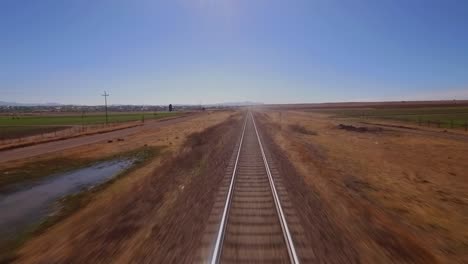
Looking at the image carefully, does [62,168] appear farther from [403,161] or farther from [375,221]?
[403,161]

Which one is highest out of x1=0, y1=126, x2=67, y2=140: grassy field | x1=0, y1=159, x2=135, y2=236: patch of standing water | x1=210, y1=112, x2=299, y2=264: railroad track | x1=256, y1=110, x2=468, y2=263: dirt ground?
x1=210, y1=112, x2=299, y2=264: railroad track

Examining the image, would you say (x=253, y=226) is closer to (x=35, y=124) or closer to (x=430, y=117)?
(x=430, y=117)

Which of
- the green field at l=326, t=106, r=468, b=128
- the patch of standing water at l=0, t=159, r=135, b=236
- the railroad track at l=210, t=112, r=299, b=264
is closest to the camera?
the railroad track at l=210, t=112, r=299, b=264

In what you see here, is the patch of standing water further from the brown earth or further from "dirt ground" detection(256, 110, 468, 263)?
"dirt ground" detection(256, 110, 468, 263)

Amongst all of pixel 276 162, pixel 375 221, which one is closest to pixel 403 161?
pixel 276 162

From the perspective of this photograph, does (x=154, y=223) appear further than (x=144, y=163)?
No

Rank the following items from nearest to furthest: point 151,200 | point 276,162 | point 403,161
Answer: point 151,200
point 276,162
point 403,161

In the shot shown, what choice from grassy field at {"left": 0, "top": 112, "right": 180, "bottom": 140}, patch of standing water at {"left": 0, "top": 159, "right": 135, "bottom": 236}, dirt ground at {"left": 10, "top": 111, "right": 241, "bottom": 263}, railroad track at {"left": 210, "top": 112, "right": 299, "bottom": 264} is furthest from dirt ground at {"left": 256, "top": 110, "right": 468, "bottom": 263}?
grassy field at {"left": 0, "top": 112, "right": 180, "bottom": 140}
